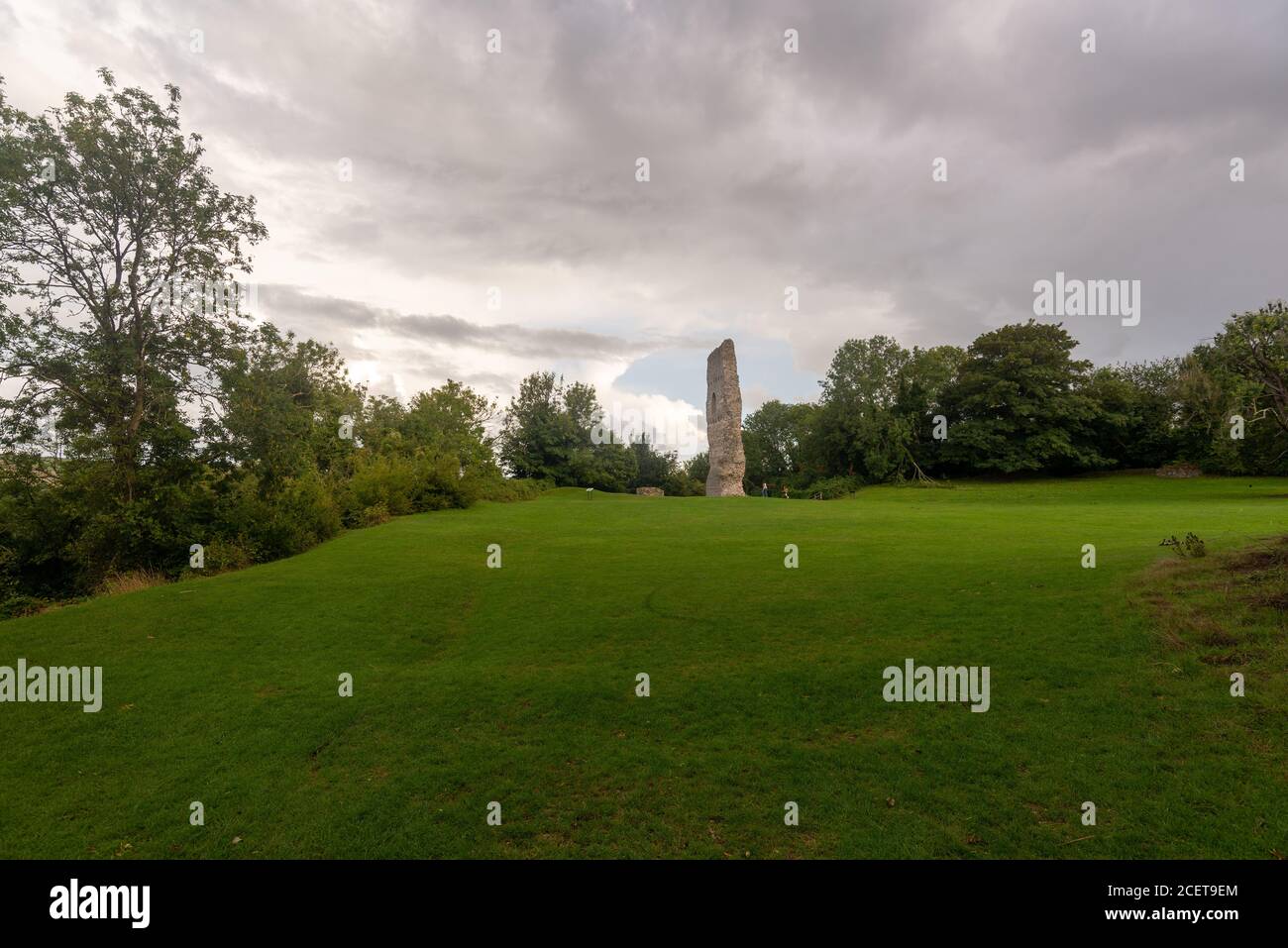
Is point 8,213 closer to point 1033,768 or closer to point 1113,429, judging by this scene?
point 1033,768

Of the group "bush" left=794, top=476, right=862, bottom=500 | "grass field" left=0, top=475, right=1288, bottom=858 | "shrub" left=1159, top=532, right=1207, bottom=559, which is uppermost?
"bush" left=794, top=476, right=862, bottom=500

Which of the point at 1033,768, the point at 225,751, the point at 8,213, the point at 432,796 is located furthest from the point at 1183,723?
the point at 8,213

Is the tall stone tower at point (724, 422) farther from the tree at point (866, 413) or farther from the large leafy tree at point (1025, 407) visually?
the large leafy tree at point (1025, 407)

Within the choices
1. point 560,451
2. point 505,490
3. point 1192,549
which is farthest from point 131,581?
point 560,451

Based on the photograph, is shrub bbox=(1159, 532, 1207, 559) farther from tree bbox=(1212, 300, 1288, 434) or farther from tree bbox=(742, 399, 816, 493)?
tree bbox=(742, 399, 816, 493)

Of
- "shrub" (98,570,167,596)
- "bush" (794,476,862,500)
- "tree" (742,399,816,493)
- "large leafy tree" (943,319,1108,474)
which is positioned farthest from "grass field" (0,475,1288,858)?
"tree" (742,399,816,493)

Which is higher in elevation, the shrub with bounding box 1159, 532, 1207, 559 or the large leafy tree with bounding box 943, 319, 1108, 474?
A: the large leafy tree with bounding box 943, 319, 1108, 474

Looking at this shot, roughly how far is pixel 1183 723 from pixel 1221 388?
7.22 meters

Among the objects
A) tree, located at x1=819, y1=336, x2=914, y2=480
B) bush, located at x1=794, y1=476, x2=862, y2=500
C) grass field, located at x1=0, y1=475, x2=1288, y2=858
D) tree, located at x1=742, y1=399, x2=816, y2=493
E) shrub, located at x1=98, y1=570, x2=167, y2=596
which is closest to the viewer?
grass field, located at x1=0, y1=475, x2=1288, y2=858

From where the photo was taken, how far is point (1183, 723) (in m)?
6.16

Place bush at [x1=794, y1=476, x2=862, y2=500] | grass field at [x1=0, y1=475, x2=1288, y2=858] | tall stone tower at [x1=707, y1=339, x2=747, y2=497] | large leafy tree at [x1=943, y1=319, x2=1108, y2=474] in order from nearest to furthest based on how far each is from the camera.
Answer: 1. grass field at [x1=0, y1=475, x2=1288, y2=858]
2. tall stone tower at [x1=707, y1=339, x2=747, y2=497]
3. large leafy tree at [x1=943, y1=319, x2=1108, y2=474]
4. bush at [x1=794, y1=476, x2=862, y2=500]

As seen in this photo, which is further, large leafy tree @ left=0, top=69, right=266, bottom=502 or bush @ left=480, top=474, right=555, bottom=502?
bush @ left=480, top=474, right=555, bottom=502

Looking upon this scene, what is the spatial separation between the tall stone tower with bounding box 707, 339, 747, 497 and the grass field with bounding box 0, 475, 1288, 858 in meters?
26.1

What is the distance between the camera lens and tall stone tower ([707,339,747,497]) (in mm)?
39094
